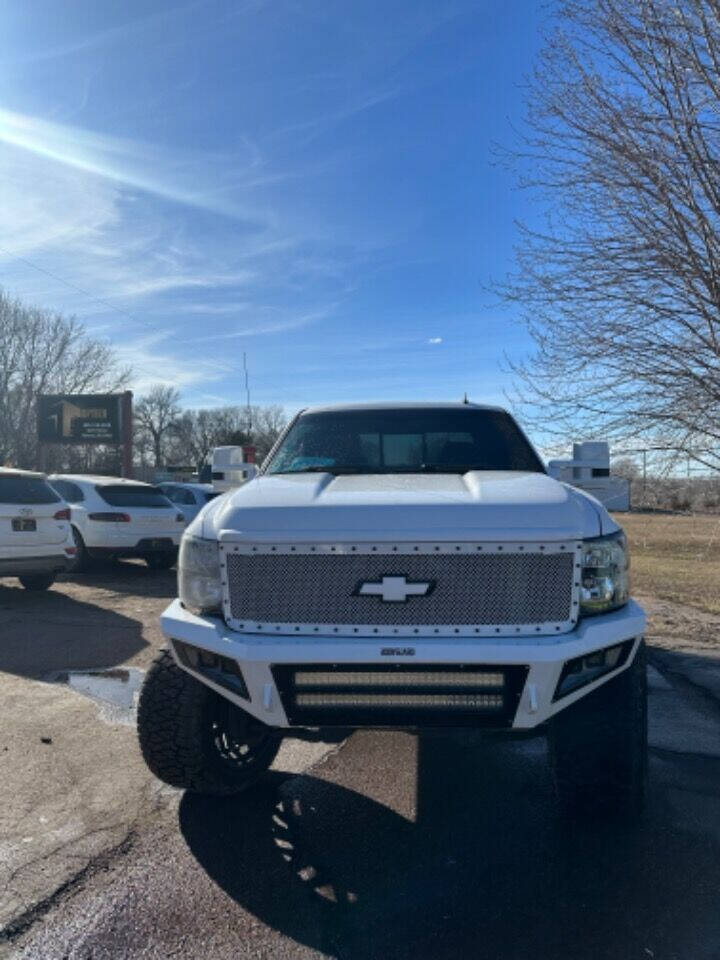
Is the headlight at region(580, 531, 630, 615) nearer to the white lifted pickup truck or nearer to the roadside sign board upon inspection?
the white lifted pickup truck

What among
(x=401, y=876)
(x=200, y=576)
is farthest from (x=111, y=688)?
(x=401, y=876)

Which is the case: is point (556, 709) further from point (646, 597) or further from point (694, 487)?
point (646, 597)

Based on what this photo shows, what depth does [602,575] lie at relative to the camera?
307 centimetres

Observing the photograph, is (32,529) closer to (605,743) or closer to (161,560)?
(161,560)

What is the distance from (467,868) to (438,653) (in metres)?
0.95

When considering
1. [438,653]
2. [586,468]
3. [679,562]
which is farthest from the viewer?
[679,562]

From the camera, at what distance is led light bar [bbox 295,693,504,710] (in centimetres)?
292

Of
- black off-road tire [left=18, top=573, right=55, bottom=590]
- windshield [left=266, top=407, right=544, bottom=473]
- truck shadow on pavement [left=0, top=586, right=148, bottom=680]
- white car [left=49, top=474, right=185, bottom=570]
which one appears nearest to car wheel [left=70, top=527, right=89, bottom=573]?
white car [left=49, top=474, right=185, bottom=570]

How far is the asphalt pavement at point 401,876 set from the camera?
2553 mm

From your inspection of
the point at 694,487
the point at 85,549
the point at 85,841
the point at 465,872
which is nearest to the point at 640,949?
the point at 465,872

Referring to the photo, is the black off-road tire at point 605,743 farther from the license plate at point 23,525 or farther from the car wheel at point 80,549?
the car wheel at point 80,549

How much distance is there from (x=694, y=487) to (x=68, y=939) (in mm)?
8317

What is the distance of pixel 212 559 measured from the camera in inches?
125

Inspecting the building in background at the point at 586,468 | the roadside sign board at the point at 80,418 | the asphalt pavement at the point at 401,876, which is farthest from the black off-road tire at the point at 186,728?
the roadside sign board at the point at 80,418
